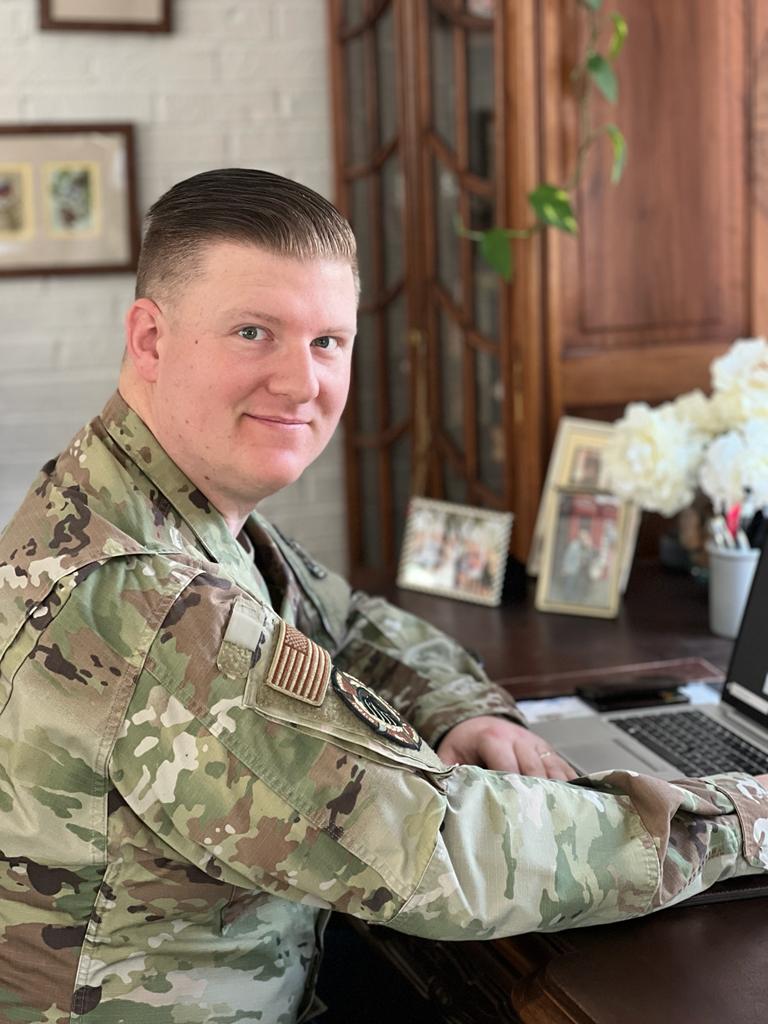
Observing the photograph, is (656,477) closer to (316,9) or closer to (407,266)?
(407,266)

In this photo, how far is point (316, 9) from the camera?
3.40 metres

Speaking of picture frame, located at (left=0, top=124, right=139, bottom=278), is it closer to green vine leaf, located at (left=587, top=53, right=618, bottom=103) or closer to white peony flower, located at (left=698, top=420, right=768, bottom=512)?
green vine leaf, located at (left=587, top=53, right=618, bottom=103)

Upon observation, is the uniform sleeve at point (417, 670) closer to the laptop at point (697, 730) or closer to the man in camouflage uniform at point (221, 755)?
the laptop at point (697, 730)

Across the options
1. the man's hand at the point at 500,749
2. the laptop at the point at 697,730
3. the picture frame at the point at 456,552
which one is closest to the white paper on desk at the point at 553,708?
the laptop at the point at 697,730

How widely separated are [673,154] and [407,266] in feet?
2.65

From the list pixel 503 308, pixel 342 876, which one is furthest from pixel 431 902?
pixel 503 308

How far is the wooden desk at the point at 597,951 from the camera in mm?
946

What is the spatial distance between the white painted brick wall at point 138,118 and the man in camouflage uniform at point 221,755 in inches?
90.0

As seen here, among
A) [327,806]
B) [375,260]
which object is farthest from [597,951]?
[375,260]

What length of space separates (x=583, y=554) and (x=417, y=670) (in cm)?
61

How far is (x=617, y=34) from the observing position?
216cm

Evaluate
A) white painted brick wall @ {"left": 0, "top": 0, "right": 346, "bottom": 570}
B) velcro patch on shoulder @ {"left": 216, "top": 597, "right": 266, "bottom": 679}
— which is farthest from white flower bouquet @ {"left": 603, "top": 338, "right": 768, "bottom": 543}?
white painted brick wall @ {"left": 0, "top": 0, "right": 346, "bottom": 570}

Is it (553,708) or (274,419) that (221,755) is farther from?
(553,708)

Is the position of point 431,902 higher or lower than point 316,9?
lower
